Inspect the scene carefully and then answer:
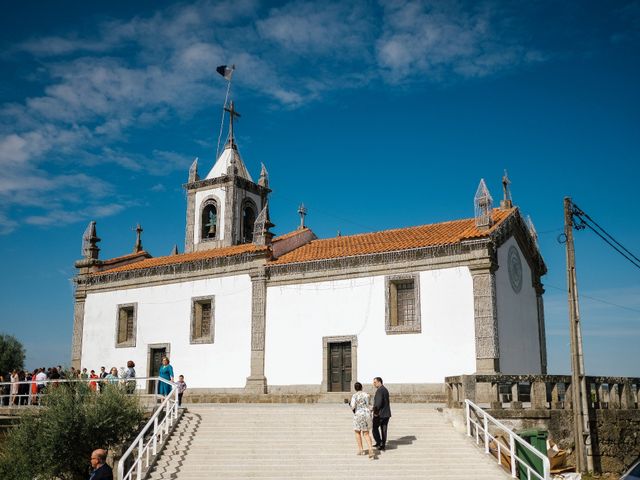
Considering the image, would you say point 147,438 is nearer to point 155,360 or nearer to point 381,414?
point 381,414

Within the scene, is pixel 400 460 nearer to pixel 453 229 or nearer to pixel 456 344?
pixel 456 344

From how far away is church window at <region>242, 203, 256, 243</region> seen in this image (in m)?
36.7

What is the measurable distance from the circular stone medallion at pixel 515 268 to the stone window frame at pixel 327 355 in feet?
21.2

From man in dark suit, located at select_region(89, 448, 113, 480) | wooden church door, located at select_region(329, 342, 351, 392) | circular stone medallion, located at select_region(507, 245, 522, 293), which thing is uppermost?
circular stone medallion, located at select_region(507, 245, 522, 293)

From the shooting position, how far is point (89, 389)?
18.8 m

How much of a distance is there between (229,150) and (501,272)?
19018mm

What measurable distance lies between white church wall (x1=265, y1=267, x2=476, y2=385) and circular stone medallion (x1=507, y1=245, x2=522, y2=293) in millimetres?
2934

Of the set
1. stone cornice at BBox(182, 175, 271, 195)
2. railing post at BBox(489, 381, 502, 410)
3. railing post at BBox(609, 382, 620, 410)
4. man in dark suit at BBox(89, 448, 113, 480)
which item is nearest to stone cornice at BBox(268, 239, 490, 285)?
railing post at BBox(609, 382, 620, 410)

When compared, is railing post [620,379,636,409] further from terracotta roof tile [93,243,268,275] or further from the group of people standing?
terracotta roof tile [93,243,268,275]

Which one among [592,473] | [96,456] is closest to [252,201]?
[592,473]

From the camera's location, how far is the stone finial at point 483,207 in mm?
24828

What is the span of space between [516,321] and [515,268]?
6.95 feet

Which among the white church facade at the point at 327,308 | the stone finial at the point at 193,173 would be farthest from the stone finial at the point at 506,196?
the stone finial at the point at 193,173

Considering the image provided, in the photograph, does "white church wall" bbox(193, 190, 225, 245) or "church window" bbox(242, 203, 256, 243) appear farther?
"church window" bbox(242, 203, 256, 243)
